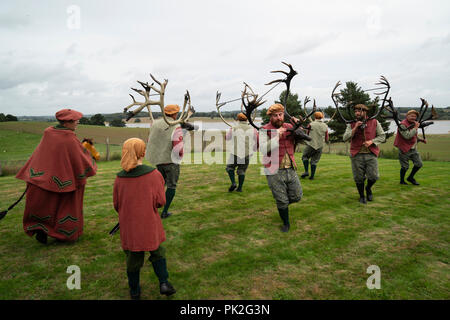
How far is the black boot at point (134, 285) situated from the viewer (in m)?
2.82

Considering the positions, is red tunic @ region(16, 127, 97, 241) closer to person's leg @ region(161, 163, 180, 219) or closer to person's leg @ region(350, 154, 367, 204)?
person's leg @ region(161, 163, 180, 219)

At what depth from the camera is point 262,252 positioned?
391 cm

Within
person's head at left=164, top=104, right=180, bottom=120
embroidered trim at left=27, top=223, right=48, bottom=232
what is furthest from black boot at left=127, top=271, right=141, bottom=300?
person's head at left=164, top=104, right=180, bottom=120

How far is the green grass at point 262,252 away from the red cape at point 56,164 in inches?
42.4

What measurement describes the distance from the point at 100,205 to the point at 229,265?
428cm

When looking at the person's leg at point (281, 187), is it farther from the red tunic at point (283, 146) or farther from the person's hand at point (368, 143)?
the person's hand at point (368, 143)

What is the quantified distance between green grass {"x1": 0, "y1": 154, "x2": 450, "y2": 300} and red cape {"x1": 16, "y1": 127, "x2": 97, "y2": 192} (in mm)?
1077

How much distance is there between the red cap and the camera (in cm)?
405

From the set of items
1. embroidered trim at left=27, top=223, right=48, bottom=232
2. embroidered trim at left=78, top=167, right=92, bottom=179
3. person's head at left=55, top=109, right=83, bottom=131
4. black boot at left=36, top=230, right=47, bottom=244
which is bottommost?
black boot at left=36, top=230, right=47, bottom=244

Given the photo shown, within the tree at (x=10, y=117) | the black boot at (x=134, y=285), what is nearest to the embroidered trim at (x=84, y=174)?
the black boot at (x=134, y=285)

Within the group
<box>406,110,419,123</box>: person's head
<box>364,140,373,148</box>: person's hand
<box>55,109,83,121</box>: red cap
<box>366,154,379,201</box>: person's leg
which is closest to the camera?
<box>55,109,83,121</box>: red cap

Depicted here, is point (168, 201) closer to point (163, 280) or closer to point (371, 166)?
point (163, 280)
